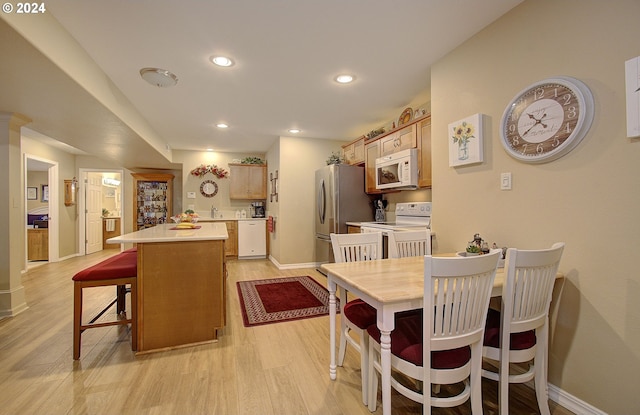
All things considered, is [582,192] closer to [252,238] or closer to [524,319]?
[524,319]

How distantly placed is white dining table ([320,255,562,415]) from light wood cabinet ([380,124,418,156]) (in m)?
1.73

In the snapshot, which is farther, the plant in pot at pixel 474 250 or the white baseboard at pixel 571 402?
the plant in pot at pixel 474 250

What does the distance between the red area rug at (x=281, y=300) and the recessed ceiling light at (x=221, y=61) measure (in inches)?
95.6

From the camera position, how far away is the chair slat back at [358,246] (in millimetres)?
2117

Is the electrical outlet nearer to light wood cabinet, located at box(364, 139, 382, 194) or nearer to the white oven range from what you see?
the white oven range

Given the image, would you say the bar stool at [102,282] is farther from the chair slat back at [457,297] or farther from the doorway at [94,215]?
the doorway at [94,215]

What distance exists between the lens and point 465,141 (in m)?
2.16

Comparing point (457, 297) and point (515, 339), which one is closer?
point (457, 297)

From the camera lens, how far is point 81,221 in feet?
21.1

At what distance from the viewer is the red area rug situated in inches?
115

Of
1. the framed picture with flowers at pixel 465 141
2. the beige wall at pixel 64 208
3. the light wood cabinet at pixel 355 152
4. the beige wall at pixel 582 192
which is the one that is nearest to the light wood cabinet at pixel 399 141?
the light wood cabinet at pixel 355 152

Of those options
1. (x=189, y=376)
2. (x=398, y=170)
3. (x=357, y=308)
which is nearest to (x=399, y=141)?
(x=398, y=170)

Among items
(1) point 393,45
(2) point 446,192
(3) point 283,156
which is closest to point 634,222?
(2) point 446,192

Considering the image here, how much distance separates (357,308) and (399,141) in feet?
7.43
